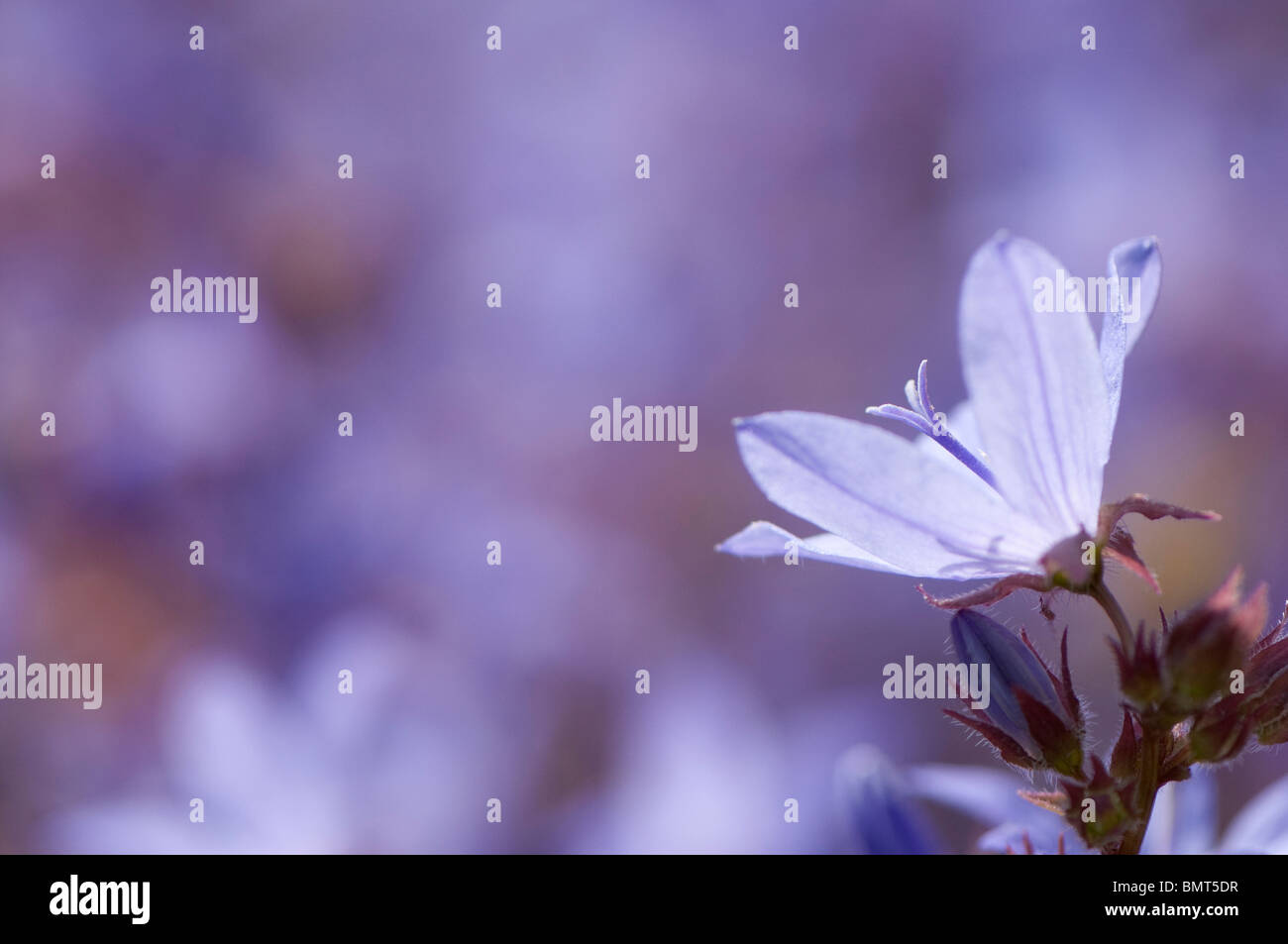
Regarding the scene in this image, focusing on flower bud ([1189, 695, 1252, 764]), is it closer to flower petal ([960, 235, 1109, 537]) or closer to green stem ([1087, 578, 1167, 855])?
green stem ([1087, 578, 1167, 855])

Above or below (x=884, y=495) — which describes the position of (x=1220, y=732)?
below

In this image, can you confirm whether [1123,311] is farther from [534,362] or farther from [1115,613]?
[534,362]

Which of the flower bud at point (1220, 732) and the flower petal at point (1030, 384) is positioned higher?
A: the flower petal at point (1030, 384)

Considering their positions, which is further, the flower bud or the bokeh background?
the bokeh background

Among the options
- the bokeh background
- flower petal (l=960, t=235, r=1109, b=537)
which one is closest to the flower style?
flower petal (l=960, t=235, r=1109, b=537)

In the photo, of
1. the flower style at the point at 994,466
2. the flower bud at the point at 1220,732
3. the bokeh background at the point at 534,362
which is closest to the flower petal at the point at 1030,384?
the flower style at the point at 994,466

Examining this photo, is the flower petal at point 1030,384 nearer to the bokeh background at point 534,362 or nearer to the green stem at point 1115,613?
the green stem at point 1115,613

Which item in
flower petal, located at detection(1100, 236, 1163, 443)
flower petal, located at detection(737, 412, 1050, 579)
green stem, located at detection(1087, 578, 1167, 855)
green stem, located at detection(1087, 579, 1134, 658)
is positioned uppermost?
flower petal, located at detection(1100, 236, 1163, 443)

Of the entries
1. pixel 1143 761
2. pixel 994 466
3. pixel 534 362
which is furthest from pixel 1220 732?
pixel 534 362
